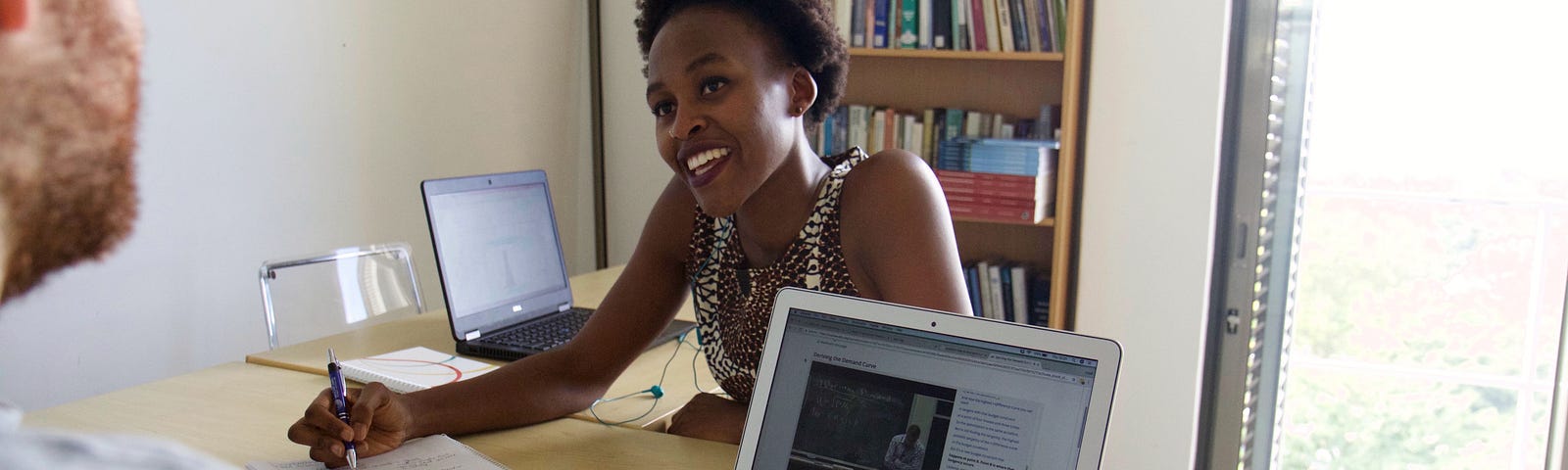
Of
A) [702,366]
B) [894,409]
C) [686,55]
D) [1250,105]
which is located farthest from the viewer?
[1250,105]

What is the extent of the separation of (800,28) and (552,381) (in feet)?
1.86

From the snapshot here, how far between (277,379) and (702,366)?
2.09 ft

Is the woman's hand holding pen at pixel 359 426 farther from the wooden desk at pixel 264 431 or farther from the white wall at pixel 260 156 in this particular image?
the white wall at pixel 260 156

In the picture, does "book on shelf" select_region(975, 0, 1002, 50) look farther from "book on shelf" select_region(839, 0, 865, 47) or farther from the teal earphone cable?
the teal earphone cable

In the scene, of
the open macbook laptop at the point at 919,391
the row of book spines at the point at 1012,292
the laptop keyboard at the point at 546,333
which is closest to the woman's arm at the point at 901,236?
the open macbook laptop at the point at 919,391

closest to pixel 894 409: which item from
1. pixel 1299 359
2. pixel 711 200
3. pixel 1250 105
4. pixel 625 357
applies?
pixel 711 200

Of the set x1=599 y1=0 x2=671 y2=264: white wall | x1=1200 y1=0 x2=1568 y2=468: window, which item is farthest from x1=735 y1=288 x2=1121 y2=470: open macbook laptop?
x1=599 y1=0 x2=671 y2=264: white wall

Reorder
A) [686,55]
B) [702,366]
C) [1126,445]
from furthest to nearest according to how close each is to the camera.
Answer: [1126,445] < [702,366] < [686,55]

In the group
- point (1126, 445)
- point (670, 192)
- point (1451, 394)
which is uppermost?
point (670, 192)

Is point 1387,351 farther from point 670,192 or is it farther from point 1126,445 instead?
point 670,192

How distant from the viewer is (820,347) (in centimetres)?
106

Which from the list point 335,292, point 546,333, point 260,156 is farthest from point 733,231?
point 260,156

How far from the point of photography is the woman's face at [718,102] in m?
1.37

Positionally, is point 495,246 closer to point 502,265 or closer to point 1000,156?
point 502,265
